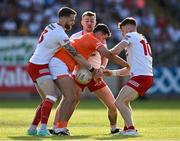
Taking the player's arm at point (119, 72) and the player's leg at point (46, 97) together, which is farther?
the player's arm at point (119, 72)

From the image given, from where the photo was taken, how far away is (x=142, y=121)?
18.4m

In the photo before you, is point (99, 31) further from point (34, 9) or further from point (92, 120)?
point (34, 9)

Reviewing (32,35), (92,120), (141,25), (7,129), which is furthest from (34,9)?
(7,129)

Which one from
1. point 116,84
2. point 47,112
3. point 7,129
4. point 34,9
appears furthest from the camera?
point 34,9

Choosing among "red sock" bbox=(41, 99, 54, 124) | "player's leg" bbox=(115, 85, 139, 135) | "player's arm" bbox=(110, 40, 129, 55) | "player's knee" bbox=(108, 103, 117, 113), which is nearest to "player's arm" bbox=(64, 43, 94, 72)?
"player's arm" bbox=(110, 40, 129, 55)

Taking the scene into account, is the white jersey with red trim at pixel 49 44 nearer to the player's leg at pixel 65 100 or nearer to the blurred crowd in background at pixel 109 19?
the player's leg at pixel 65 100

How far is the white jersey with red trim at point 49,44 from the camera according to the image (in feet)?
46.2

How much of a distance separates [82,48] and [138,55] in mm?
1219

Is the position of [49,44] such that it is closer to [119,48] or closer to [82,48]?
[82,48]

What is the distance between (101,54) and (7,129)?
2971mm

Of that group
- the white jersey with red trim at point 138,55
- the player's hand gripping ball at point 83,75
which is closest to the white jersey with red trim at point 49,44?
the player's hand gripping ball at point 83,75

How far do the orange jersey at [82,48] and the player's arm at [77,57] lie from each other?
0.27 meters

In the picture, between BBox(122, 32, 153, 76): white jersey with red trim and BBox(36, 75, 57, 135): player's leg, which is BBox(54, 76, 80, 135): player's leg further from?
BBox(122, 32, 153, 76): white jersey with red trim

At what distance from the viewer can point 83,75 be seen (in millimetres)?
14414
